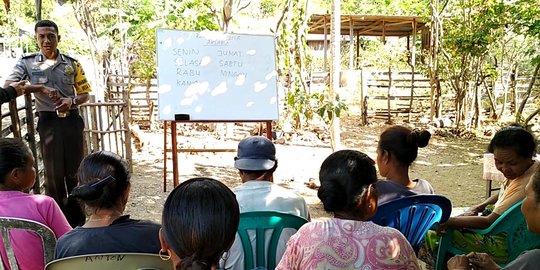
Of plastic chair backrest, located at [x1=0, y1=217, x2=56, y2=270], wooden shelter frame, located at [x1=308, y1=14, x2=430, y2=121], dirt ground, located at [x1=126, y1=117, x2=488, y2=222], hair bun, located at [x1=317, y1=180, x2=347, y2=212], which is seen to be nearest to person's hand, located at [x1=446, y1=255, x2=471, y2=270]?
hair bun, located at [x1=317, y1=180, x2=347, y2=212]

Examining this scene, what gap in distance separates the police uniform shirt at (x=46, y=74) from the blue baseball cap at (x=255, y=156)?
1727 millimetres

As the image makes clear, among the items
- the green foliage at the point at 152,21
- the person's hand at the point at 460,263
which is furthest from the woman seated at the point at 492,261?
the green foliage at the point at 152,21

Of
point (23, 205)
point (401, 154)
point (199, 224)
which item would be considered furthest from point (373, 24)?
point (199, 224)

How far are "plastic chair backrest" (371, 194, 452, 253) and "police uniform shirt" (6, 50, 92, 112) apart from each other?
2384mm

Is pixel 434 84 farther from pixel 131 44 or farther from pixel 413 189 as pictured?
pixel 413 189

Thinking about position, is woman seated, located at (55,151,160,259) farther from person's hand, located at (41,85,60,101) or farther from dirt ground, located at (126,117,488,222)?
dirt ground, located at (126,117,488,222)

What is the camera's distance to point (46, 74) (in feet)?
10.6

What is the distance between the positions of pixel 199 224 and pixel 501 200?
1.75 meters

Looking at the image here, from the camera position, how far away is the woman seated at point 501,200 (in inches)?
81.3

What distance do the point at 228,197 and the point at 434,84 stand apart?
986 centimetres

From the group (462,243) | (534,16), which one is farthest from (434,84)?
(462,243)

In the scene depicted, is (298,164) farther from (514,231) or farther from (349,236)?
(349,236)

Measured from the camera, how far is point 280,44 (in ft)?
26.3

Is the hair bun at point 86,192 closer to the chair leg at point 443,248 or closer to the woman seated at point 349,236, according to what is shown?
the woman seated at point 349,236
